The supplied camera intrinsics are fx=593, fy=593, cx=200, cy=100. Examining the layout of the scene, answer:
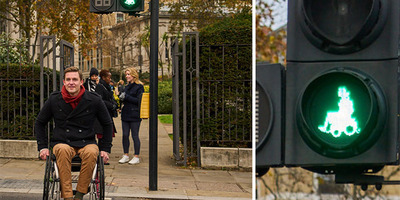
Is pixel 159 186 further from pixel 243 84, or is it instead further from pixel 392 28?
pixel 392 28

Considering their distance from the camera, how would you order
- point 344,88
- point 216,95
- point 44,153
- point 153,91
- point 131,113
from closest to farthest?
point 344,88 → point 44,153 → point 153,91 → point 216,95 → point 131,113

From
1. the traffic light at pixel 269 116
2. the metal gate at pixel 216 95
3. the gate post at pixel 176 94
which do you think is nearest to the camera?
the traffic light at pixel 269 116

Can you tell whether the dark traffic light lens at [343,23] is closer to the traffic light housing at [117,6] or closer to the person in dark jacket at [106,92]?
the traffic light housing at [117,6]

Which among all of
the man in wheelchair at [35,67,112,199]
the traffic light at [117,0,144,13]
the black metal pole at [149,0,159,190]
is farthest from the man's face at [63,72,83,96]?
the black metal pole at [149,0,159,190]

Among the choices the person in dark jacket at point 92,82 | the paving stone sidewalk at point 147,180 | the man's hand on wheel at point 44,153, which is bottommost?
the paving stone sidewalk at point 147,180

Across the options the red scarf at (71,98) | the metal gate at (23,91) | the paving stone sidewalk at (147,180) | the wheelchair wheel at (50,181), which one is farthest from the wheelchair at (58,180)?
the metal gate at (23,91)

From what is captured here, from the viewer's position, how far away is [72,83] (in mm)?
6242

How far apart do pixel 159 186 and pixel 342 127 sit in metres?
6.61

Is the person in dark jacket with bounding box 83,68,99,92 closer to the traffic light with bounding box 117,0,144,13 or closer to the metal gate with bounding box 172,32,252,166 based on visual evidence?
the metal gate with bounding box 172,32,252,166

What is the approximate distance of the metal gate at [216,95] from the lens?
10969mm

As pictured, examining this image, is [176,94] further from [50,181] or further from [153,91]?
[50,181]

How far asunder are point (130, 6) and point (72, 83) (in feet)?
8.29

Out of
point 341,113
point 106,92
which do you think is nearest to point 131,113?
point 106,92

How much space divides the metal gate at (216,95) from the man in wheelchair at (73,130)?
4680 millimetres
